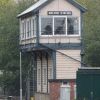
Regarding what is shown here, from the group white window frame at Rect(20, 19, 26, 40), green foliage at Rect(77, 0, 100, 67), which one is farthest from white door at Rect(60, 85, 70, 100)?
white window frame at Rect(20, 19, 26, 40)

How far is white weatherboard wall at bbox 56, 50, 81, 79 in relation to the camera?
52031 millimetres

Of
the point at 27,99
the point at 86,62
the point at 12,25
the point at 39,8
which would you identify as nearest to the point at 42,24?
the point at 39,8

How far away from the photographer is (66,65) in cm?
5212

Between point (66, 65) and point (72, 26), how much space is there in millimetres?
3728

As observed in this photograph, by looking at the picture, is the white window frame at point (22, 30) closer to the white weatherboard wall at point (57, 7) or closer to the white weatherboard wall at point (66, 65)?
the white weatherboard wall at point (57, 7)

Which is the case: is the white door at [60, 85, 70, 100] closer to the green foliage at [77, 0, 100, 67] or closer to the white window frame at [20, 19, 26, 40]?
the green foliage at [77, 0, 100, 67]

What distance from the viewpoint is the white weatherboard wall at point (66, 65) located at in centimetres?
5203

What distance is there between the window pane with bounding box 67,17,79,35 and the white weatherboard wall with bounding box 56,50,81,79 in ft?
6.96

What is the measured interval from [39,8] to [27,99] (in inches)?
412

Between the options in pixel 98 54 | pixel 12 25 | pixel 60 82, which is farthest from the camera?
pixel 12 25

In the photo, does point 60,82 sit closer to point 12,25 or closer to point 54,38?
point 54,38

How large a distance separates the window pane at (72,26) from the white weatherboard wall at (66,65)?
212 centimetres

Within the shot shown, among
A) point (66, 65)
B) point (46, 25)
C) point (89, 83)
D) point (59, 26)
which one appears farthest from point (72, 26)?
point (89, 83)

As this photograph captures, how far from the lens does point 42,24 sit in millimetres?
53469
